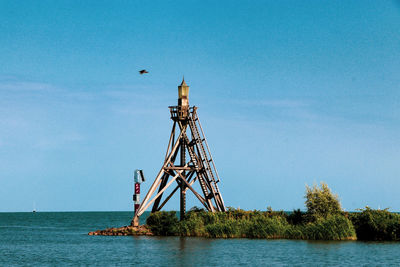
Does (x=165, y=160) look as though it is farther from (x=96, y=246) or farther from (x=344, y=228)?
(x=344, y=228)

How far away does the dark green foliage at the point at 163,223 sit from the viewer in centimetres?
5903

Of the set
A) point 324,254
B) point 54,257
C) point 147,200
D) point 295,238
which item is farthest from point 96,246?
point 324,254

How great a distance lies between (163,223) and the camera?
5959 centimetres

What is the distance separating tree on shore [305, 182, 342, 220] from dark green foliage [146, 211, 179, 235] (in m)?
12.9

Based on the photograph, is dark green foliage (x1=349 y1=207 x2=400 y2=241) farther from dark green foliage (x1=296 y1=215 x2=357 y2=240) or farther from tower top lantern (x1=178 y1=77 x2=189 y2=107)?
tower top lantern (x1=178 y1=77 x2=189 y2=107)

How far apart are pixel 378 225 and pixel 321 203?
4727 mm

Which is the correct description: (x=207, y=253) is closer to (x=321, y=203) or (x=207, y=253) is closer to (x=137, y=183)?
(x=321, y=203)

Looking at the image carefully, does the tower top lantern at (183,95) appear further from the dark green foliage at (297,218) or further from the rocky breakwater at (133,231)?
the dark green foliage at (297,218)

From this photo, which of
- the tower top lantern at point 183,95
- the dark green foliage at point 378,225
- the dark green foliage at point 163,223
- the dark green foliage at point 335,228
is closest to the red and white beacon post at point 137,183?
the dark green foliage at point 163,223

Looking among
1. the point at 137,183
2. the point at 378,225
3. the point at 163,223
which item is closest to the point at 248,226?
the point at 163,223

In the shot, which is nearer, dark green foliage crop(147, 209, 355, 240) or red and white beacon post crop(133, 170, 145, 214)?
dark green foliage crop(147, 209, 355, 240)

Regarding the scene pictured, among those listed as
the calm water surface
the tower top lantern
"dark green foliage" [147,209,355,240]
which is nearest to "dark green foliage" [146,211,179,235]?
"dark green foliage" [147,209,355,240]

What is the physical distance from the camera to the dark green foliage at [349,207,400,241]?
4909 cm

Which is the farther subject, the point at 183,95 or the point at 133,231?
the point at 183,95
